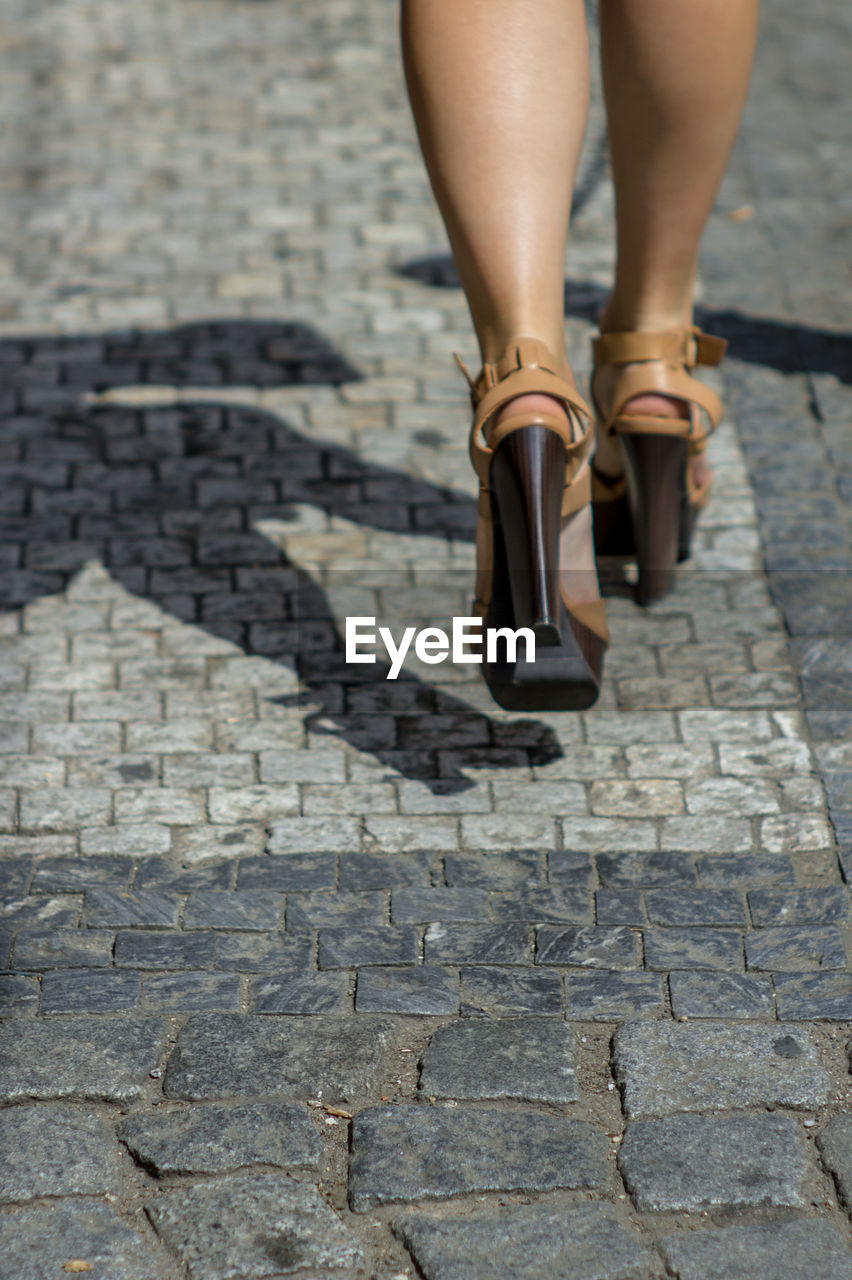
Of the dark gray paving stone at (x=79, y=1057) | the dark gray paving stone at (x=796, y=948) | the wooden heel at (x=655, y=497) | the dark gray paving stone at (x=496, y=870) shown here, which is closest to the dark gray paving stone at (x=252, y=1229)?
the dark gray paving stone at (x=79, y=1057)

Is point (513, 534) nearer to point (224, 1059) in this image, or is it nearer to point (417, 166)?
point (224, 1059)

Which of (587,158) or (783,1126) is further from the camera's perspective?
(587,158)

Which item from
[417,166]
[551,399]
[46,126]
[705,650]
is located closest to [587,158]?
[417,166]

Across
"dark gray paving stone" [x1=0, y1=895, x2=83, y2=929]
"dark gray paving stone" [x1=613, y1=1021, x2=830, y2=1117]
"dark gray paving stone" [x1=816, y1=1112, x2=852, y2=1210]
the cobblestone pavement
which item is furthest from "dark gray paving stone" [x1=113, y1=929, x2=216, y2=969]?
"dark gray paving stone" [x1=816, y1=1112, x2=852, y2=1210]

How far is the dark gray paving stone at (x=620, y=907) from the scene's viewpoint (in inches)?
102

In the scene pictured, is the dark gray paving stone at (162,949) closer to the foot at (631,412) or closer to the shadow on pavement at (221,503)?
the shadow on pavement at (221,503)

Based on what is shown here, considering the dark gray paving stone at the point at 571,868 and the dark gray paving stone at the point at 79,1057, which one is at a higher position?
the dark gray paving stone at the point at 79,1057

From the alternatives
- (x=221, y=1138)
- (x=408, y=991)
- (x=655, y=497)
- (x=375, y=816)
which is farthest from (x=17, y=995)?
(x=655, y=497)

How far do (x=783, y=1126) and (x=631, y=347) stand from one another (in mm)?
1678

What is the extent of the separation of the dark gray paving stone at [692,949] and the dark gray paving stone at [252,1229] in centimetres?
75

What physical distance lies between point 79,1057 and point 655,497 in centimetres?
166

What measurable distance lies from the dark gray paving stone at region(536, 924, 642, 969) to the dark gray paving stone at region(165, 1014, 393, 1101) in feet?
1.07

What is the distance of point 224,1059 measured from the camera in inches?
90.6

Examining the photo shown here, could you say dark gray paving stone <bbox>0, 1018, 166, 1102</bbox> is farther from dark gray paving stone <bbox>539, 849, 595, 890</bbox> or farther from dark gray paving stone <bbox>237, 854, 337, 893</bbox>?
dark gray paving stone <bbox>539, 849, 595, 890</bbox>
